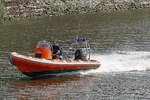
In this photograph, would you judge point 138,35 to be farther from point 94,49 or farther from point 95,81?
point 95,81

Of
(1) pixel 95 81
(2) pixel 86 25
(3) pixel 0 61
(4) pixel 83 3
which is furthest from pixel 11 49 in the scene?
(4) pixel 83 3

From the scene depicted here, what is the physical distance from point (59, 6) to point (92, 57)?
35.7m

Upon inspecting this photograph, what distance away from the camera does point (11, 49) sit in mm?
34250

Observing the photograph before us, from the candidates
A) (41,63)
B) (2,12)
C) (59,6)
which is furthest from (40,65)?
(59,6)

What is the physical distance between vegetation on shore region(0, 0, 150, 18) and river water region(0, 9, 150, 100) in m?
5.76

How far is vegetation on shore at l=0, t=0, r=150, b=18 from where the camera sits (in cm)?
6066

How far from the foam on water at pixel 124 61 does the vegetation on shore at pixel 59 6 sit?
94.8 feet

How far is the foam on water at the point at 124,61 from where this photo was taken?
27.6 metres

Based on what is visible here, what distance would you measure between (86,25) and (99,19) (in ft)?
20.1

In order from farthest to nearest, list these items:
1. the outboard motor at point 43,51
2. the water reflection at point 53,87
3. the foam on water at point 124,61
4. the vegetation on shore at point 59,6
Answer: the vegetation on shore at point 59,6
the foam on water at point 124,61
the outboard motor at point 43,51
the water reflection at point 53,87

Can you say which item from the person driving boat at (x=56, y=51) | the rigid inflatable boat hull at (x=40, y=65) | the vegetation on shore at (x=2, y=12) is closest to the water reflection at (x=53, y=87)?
the rigid inflatable boat hull at (x=40, y=65)

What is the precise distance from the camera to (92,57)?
102 ft

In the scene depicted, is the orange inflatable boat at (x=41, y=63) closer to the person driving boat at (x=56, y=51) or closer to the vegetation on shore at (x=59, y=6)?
the person driving boat at (x=56, y=51)

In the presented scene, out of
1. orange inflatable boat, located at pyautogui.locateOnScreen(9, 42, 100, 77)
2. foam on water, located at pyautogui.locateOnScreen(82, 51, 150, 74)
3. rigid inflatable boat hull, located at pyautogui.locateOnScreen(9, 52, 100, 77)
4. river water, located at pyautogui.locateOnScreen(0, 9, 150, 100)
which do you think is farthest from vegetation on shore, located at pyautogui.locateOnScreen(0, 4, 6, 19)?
orange inflatable boat, located at pyautogui.locateOnScreen(9, 42, 100, 77)
